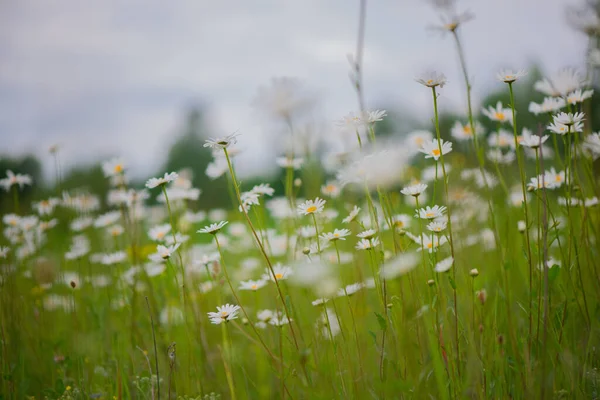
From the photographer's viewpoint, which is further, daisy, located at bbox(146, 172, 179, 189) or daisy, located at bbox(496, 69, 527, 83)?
daisy, located at bbox(146, 172, 179, 189)

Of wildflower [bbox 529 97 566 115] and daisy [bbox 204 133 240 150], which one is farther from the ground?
wildflower [bbox 529 97 566 115]

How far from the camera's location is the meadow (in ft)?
3.82

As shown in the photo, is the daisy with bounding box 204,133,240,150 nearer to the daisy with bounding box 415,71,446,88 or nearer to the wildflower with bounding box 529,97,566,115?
the daisy with bounding box 415,71,446,88

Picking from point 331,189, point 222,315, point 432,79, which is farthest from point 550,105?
point 222,315

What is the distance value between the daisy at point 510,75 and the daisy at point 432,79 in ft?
0.66

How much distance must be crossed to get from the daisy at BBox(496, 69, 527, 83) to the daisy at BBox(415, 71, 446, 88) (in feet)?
0.66

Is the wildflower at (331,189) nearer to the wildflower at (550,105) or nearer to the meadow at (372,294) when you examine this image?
the meadow at (372,294)

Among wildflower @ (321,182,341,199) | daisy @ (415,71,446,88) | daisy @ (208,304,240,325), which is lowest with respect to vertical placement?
daisy @ (208,304,240,325)

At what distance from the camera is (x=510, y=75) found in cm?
124

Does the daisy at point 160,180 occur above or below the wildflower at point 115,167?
below

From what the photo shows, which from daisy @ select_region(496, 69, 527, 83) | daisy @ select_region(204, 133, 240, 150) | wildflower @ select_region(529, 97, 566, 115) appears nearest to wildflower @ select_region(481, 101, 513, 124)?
wildflower @ select_region(529, 97, 566, 115)

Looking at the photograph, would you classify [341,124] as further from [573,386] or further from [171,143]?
[171,143]

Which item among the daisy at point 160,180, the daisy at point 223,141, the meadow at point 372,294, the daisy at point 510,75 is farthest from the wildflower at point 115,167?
the daisy at point 510,75

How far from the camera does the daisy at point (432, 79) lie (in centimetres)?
116
